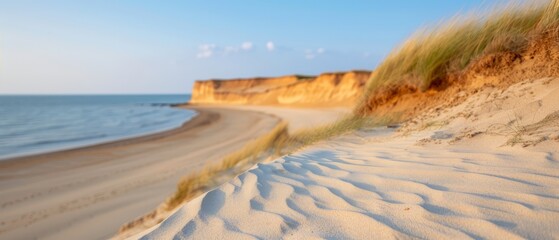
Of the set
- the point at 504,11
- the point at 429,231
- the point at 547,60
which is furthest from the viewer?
the point at 504,11

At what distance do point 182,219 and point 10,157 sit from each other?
10.7m

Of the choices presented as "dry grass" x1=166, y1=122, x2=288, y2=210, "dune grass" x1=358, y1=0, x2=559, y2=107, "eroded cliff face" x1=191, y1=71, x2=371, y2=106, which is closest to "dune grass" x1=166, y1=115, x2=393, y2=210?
"dry grass" x1=166, y1=122, x2=288, y2=210

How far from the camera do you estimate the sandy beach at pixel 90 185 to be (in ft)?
14.7

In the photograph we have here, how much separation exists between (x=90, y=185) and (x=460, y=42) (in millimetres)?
6778

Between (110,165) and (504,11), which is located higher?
(504,11)

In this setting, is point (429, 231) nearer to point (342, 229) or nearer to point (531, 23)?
point (342, 229)

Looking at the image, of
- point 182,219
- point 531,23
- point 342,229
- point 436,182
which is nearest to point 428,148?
point 436,182

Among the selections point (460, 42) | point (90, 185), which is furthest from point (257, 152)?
point (460, 42)

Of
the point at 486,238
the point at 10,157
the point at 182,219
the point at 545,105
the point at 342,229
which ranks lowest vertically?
the point at 10,157

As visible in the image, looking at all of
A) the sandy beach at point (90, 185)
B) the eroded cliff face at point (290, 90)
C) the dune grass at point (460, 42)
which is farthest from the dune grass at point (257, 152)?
the eroded cliff face at point (290, 90)

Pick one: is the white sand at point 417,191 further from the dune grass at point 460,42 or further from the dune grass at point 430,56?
the dune grass at point 460,42

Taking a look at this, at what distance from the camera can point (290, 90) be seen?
41.8 m

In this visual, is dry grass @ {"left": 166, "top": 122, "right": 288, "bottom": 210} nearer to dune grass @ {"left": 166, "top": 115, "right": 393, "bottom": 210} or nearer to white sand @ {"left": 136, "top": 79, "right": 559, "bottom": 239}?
dune grass @ {"left": 166, "top": 115, "right": 393, "bottom": 210}

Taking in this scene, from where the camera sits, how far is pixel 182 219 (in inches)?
Answer: 90.8
